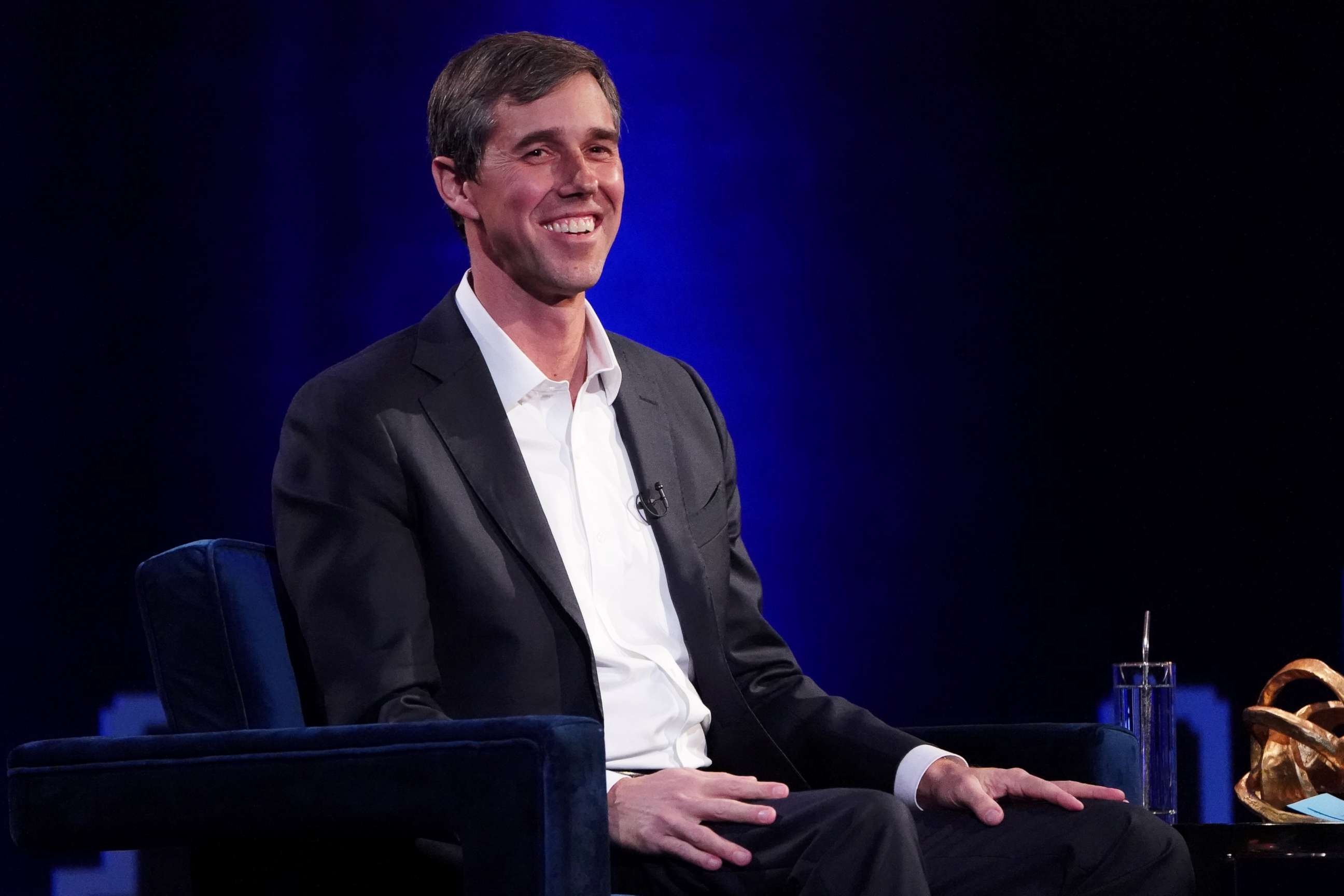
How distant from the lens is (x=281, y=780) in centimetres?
144

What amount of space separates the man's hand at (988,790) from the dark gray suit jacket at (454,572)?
0.21 ft

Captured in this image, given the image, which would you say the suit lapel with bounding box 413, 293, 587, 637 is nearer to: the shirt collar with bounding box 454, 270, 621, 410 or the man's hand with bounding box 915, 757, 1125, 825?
the shirt collar with bounding box 454, 270, 621, 410

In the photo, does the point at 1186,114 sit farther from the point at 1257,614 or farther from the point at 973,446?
the point at 1257,614

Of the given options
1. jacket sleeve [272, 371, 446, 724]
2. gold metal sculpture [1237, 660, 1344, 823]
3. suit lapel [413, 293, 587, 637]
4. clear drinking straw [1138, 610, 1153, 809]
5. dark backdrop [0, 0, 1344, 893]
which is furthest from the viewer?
dark backdrop [0, 0, 1344, 893]

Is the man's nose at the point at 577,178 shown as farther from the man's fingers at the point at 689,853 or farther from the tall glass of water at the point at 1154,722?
the tall glass of water at the point at 1154,722

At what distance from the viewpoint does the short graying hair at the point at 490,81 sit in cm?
196

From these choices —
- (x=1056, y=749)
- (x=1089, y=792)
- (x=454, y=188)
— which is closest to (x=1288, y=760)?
(x=1056, y=749)

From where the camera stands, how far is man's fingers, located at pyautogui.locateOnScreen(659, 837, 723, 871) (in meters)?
1.47

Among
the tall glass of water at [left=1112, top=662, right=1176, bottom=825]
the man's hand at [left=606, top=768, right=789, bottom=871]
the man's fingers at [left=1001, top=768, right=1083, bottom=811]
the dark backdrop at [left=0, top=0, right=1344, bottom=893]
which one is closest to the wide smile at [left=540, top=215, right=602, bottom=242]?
the man's hand at [left=606, top=768, right=789, bottom=871]

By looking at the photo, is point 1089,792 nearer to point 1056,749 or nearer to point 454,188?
point 1056,749

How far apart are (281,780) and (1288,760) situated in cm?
166

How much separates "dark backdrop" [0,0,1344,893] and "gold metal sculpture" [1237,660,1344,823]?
1.89 feet

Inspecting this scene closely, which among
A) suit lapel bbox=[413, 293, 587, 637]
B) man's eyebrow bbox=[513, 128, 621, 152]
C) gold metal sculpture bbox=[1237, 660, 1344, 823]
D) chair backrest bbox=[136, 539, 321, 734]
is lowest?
gold metal sculpture bbox=[1237, 660, 1344, 823]

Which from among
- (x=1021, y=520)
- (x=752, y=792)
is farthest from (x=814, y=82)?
(x=752, y=792)
